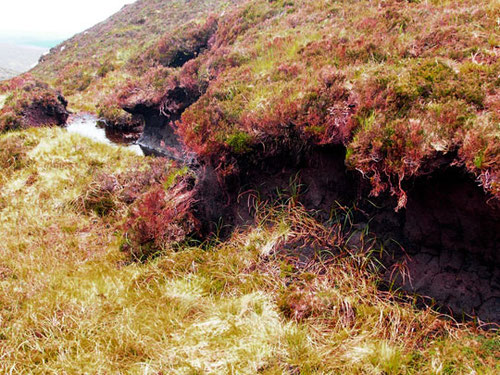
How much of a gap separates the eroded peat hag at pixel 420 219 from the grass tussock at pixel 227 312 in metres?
0.25

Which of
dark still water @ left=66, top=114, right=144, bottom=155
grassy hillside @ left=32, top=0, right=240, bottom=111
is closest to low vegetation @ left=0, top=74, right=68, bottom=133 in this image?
dark still water @ left=66, top=114, right=144, bottom=155

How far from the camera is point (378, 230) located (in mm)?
4484

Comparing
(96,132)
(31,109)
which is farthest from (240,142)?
(31,109)

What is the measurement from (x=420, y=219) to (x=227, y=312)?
2702mm

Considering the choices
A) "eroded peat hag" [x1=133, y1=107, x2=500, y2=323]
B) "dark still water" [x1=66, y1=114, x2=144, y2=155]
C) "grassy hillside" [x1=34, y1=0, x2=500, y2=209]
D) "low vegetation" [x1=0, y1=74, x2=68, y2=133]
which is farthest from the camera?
"dark still water" [x1=66, y1=114, x2=144, y2=155]

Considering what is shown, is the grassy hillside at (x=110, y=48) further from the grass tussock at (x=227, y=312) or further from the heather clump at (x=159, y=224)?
the grass tussock at (x=227, y=312)

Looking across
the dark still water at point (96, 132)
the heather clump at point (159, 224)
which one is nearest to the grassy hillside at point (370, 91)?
the heather clump at point (159, 224)

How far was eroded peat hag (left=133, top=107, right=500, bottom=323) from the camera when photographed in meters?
3.72

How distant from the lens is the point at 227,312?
4.07 meters

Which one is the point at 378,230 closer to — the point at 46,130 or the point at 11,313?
the point at 11,313

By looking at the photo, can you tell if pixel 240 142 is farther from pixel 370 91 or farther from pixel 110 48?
pixel 110 48

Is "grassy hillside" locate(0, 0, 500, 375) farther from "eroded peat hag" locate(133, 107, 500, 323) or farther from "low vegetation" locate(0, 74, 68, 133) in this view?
"low vegetation" locate(0, 74, 68, 133)

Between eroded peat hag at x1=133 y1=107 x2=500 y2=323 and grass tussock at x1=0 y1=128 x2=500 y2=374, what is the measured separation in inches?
9.7

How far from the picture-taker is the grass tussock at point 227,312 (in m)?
3.35
